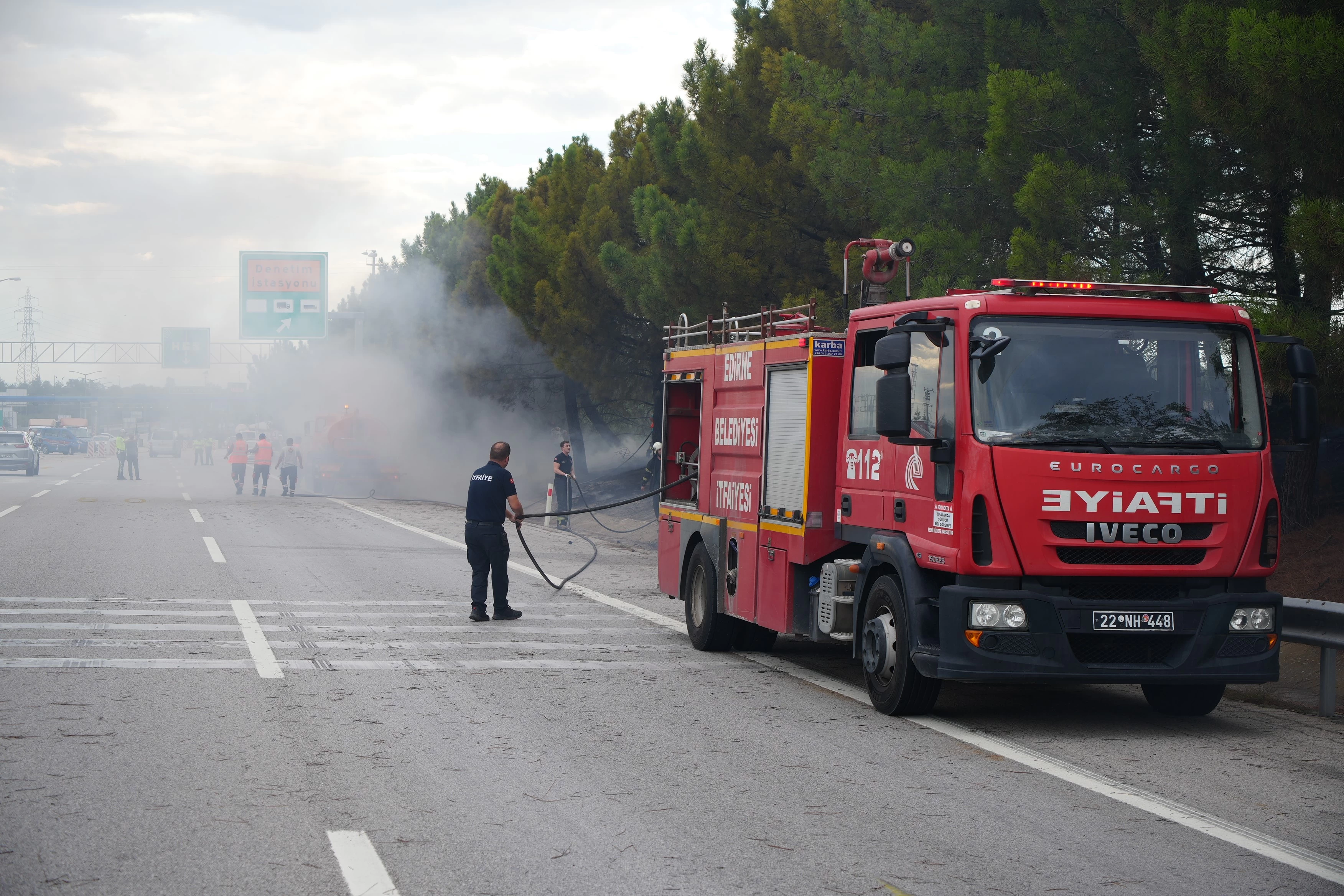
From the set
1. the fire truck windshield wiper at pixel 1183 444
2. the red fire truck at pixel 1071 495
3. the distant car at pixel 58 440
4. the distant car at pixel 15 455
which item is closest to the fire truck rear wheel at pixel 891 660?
the red fire truck at pixel 1071 495

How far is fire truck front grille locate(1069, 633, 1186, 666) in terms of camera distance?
777 centimetres

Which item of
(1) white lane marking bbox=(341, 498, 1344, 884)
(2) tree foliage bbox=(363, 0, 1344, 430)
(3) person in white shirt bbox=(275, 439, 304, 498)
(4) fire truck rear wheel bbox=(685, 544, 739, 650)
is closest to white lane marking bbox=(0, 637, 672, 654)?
(4) fire truck rear wheel bbox=(685, 544, 739, 650)

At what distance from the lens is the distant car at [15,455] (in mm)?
47875

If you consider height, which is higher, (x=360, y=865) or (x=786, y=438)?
(x=786, y=438)

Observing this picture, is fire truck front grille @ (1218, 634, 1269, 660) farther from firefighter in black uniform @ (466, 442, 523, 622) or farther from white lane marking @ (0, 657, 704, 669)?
firefighter in black uniform @ (466, 442, 523, 622)

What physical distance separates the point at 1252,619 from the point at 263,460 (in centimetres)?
3167

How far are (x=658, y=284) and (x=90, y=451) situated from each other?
84650 mm

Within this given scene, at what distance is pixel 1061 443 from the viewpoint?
25.1ft

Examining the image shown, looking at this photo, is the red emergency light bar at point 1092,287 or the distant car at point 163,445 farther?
the distant car at point 163,445

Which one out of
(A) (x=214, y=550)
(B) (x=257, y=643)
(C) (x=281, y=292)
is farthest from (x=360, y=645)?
(C) (x=281, y=292)

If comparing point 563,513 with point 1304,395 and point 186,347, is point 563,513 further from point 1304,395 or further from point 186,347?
point 186,347

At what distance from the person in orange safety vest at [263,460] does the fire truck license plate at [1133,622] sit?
30562mm

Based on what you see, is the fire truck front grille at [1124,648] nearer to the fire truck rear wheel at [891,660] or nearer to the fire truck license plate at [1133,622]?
the fire truck license plate at [1133,622]

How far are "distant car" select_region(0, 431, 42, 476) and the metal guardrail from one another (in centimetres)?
4705
